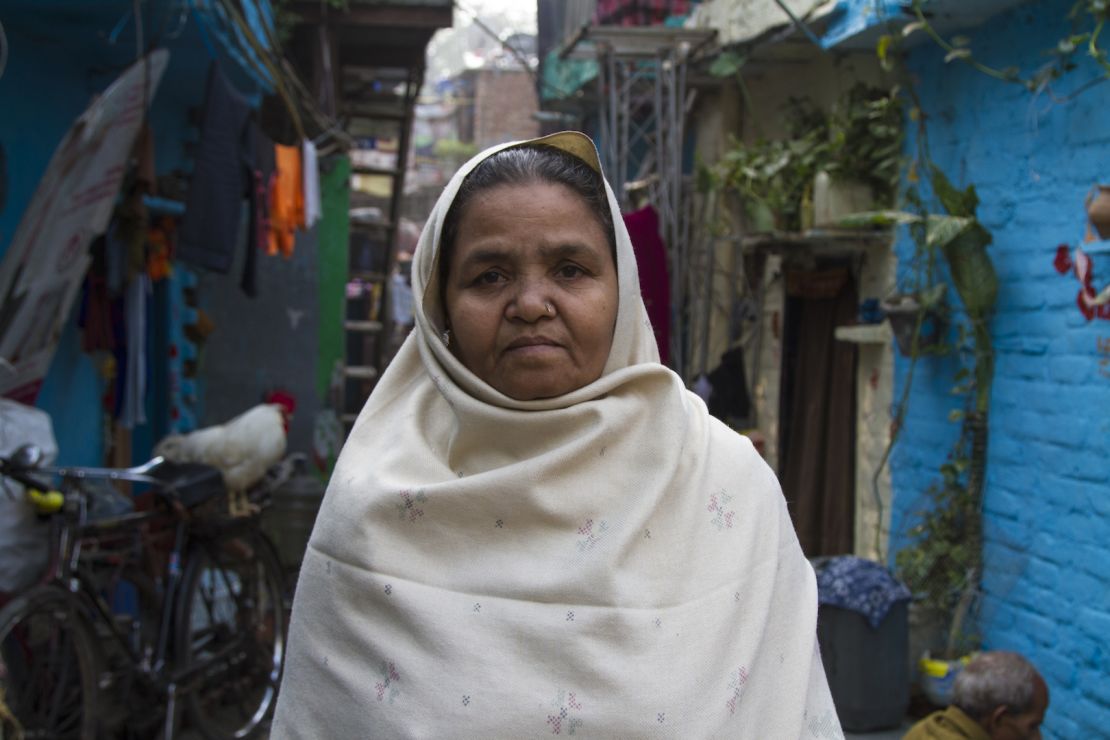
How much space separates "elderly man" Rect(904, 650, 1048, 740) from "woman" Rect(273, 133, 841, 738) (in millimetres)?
1910

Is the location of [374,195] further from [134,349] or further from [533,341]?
[533,341]

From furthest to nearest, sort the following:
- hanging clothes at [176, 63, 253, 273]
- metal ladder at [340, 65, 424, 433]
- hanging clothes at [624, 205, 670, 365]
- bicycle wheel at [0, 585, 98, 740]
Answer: metal ladder at [340, 65, 424, 433] → hanging clothes at [624, 205, 670, 365] → hanging clothes at [176, 63, 253, 273] → bicycle wheel at [0, 585, 98, 740]

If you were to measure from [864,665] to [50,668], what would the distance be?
329cm

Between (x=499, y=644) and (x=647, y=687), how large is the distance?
0.69 ft

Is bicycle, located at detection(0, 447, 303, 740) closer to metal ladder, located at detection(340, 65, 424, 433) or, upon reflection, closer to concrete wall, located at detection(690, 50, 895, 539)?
concrete wall, located at detection(690, 50, 895, 539)

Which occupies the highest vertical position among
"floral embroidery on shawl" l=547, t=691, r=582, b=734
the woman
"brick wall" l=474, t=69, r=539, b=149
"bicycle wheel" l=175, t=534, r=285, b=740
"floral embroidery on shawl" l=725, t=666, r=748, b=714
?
"brick wall" l=474, t=69, r=539, b=149

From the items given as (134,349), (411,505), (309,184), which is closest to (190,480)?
(134,349)

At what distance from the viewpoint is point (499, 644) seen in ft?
5.32

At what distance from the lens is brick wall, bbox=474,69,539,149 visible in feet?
93.6

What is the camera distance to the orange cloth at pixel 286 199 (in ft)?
23.1

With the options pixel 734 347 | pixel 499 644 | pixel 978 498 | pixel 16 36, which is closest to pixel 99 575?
pixel 16 36

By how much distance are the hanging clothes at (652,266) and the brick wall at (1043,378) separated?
2526 millimetres

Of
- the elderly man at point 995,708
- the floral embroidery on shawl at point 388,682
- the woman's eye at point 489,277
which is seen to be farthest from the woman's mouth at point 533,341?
Answer: the elderly man at point 995,708

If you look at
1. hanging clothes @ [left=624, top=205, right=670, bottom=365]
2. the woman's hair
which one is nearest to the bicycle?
the woman's hair
